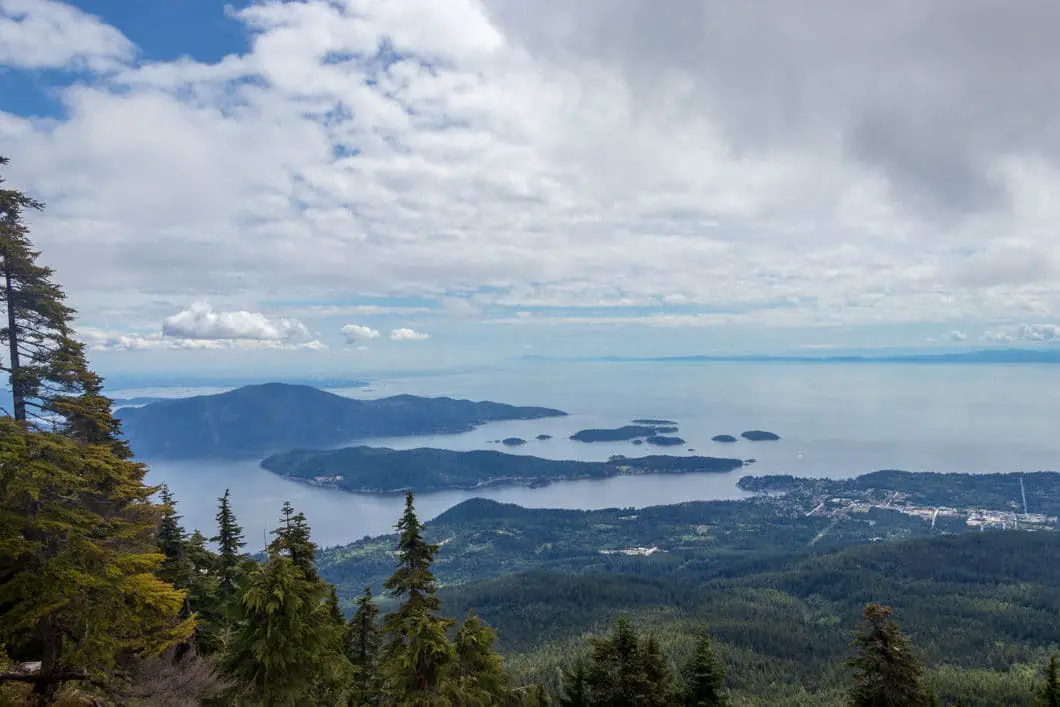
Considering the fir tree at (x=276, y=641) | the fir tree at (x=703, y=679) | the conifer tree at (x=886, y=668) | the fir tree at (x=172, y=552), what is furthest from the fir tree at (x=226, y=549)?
the conifer tree at (x=886, y=668)

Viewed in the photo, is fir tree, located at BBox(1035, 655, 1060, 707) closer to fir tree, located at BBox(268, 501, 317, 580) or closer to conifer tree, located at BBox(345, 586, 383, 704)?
conifer tree, located at BBox(345, 586, 383, 704)

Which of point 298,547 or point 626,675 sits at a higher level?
point 298,547

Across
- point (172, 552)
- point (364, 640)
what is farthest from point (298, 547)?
point (364, 640)

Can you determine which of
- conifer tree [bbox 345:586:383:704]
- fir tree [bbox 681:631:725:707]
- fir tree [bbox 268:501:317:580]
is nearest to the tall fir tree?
fir tree [bbox 268:501:317:580]

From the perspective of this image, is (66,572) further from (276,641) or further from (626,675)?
(626,675)

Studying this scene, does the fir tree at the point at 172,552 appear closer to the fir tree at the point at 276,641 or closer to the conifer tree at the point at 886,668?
the fir tree at the point at 276,641

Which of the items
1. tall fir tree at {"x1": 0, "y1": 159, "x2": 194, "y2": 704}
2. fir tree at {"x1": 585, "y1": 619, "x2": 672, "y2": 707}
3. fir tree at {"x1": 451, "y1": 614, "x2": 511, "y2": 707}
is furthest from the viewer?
fir tree at {"x1": 585, "y1": 619, "x2": 672, "y2": 707}
